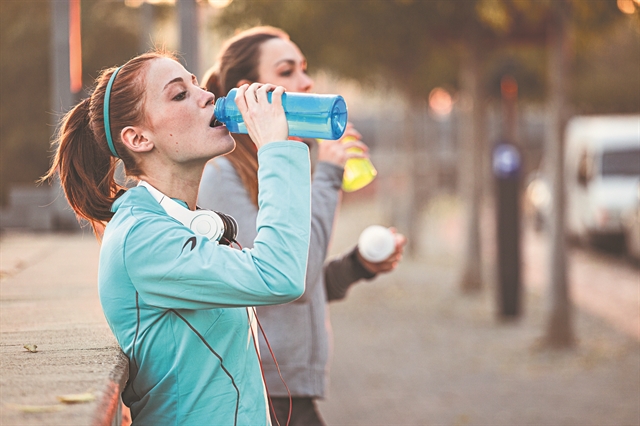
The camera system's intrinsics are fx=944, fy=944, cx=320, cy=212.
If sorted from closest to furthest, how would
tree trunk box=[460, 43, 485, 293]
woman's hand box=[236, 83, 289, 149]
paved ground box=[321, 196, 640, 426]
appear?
woman's hand box=[236, 83, 289, 149] < paved ground box=[321, 196, 640, 426] < tree trunk box=[460, 43, 485, 293]

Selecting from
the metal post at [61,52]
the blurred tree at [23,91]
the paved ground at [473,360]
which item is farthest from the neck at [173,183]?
the metal post at [61,52]

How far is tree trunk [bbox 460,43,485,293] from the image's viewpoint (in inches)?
461

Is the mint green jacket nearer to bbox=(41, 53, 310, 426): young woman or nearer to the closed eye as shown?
bbox=(41, 53, 310, 426): young woman

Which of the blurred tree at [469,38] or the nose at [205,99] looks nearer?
the nose at [205,99]

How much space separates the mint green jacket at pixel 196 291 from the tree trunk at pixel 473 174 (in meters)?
9.97

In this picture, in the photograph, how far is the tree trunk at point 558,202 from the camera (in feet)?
27.6

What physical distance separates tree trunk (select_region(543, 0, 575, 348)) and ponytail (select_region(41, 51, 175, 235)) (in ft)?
22.2

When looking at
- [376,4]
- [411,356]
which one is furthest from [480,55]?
[411,356]

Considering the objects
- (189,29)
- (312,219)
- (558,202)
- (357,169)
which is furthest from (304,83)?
(558,202)

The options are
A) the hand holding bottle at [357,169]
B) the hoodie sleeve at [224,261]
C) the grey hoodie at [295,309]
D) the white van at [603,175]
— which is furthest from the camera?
the white van at [603,175]

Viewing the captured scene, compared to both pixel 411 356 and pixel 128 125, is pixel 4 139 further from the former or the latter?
pixel 128 125

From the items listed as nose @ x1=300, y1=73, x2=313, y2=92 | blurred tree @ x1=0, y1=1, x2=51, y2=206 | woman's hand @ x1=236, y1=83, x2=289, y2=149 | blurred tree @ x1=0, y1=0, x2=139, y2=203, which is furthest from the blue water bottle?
blurred tree @ x1=0, y1=1, x2=51, y2=206

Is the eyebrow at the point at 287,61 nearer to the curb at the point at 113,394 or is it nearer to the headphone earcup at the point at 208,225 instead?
the headphone earcup at the point at 208,225

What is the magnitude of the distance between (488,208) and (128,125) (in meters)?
26.9
